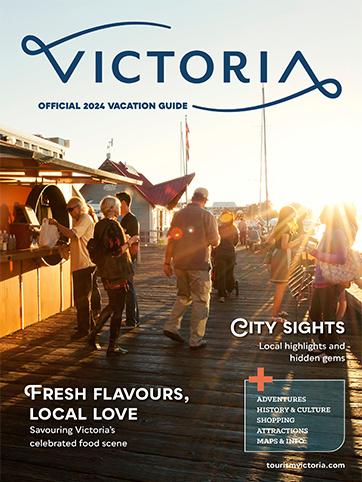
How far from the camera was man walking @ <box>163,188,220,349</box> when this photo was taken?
5.15 metres

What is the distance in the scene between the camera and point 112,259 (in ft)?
15.8

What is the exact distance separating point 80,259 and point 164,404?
245 centimetres

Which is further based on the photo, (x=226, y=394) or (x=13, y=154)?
(x=13, y=154)

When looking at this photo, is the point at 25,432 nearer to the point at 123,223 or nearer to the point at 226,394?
the point at 226,394

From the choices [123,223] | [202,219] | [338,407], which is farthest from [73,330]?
[338,407]

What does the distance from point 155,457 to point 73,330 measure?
132 inches

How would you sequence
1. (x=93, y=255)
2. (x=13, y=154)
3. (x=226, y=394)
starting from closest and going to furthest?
(x=226, y=394)
(x=13, y=154)
(x=93, y=255)

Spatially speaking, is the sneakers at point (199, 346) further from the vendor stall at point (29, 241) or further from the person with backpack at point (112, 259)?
the vendor stall at point (29, 241)

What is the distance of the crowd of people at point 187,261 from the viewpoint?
15.7 ft

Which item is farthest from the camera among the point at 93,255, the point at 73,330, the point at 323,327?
the point at 73,330

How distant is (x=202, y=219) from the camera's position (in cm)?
517

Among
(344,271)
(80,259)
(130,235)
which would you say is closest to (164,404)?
(344,271)

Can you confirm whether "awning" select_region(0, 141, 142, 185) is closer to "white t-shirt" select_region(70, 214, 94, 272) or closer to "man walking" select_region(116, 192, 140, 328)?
"man walking" select_region(116, 192, 140, 328)

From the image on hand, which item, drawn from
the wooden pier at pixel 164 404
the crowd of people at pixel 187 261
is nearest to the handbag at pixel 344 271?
the crowd of people at pixel 187 261
